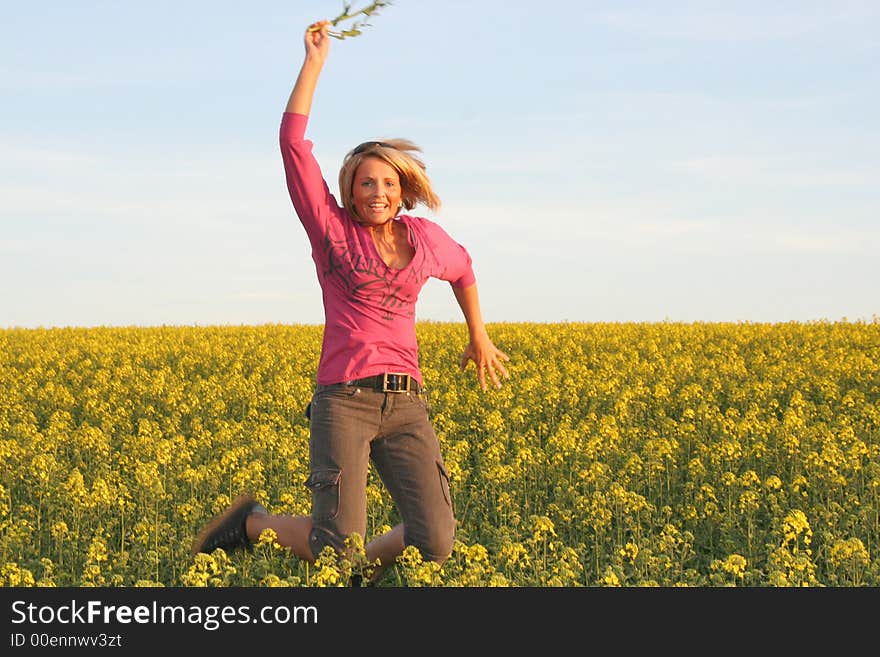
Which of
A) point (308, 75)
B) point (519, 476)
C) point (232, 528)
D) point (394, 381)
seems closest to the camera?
point (308, 75)

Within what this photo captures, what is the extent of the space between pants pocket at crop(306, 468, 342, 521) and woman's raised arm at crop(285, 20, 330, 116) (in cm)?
195

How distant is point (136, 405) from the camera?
1592 cm

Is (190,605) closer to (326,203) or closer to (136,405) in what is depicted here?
(326,203)

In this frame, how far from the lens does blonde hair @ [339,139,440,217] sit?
18.7 ft

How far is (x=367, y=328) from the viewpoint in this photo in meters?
5.61

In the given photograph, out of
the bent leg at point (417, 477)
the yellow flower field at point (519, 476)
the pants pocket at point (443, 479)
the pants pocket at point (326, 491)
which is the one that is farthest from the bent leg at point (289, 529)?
the pants pocket at point (443, 479)

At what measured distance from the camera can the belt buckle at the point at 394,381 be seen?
5.58 meters

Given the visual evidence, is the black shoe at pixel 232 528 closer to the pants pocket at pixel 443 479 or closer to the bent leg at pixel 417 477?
the bent leg at pixel 417 477

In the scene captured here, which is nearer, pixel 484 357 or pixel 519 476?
pixel 484 357

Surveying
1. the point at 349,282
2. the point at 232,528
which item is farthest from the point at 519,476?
the point at 349,282

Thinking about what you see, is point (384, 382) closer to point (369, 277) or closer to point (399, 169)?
point (369, 277)

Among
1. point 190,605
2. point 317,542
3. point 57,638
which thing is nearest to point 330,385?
point 317,542

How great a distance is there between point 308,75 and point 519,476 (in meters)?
5.73

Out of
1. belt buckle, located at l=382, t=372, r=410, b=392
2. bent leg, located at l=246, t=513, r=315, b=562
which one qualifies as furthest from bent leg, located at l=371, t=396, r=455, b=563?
bent leg, located at l=246, t=513, r=315, b=562
